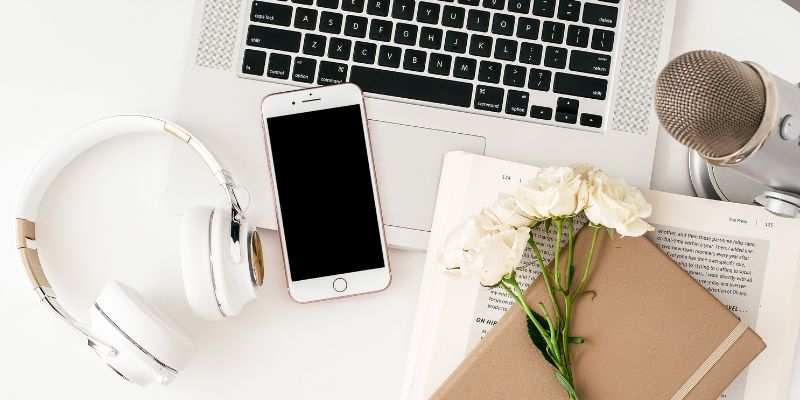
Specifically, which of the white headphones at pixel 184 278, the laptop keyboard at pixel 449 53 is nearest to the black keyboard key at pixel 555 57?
the laptop keyboard at pixel 449 53

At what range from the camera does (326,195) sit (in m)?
0.66

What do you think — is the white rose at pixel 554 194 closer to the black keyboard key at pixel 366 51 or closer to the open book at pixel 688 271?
the open book at pixel 688 271

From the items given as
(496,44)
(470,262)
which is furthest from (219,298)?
(496,44)

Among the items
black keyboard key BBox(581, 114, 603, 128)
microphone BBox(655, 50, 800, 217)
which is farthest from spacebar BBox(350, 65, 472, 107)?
microphone BBox(655, 50, 800, 217)

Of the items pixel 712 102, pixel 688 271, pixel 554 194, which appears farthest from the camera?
pixel 688 271

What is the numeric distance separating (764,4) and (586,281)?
1.13 feet

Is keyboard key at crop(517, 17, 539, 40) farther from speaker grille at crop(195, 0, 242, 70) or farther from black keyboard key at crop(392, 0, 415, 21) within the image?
speaker grille at crop(195, 0, 242, 70)

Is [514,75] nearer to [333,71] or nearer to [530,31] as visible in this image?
[530,31]

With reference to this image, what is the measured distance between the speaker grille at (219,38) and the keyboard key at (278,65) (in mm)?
36

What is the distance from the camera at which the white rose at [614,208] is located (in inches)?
21.0

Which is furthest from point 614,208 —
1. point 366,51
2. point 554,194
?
point 366,51

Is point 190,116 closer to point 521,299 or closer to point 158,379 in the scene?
point 158,379

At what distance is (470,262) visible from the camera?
1.71 feet

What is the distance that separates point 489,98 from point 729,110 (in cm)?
26
